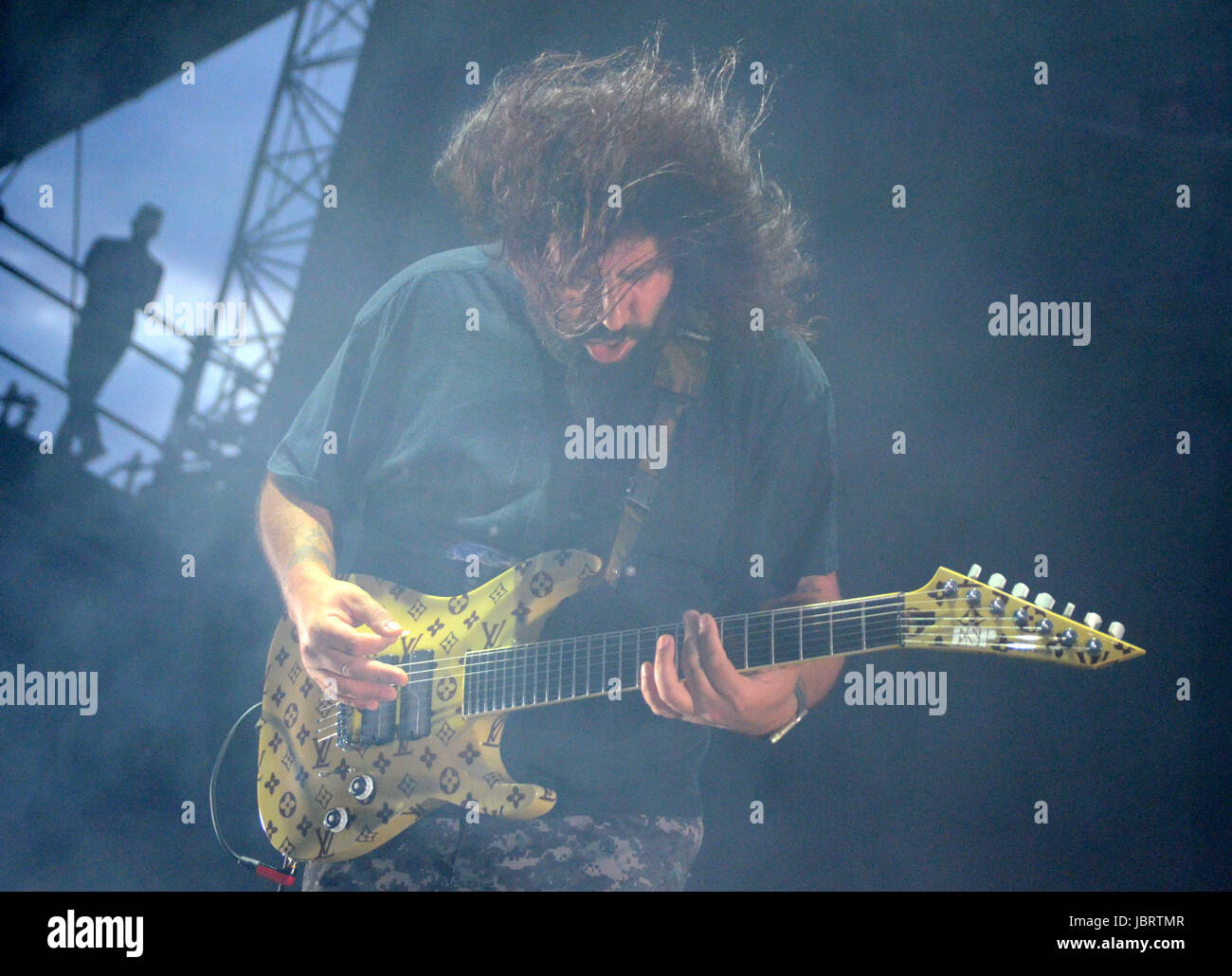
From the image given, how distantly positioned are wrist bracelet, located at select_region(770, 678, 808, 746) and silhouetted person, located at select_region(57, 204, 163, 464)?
5.49ft

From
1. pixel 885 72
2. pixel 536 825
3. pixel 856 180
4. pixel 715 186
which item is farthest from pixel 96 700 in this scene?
pixel 885 72

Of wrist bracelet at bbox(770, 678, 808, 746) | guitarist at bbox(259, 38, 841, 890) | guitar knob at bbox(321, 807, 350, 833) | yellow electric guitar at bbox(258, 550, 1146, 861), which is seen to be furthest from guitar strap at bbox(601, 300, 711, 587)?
guitar knob at bbox(321, 807, 350, 833)

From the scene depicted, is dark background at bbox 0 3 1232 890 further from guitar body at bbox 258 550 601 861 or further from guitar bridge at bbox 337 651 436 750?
guitar bridge at bbox 337 651 436 750

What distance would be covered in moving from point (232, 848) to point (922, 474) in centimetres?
175

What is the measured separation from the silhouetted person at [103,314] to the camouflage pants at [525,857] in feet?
3.88

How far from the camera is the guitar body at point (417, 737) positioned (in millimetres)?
1803

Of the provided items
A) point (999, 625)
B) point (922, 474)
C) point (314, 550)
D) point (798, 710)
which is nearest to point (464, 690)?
point (314, 550)

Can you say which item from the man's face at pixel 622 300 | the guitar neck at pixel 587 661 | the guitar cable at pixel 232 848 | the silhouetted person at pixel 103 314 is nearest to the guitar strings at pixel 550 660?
the guitar neck at pixel 587 661

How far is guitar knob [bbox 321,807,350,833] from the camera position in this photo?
1834mm

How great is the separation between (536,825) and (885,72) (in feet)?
6.00

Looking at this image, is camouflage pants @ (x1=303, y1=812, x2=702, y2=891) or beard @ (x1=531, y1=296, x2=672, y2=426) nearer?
camouflage pants @ (x1=303, y1=812, x2=702, y2=891)

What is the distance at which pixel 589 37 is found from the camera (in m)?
2.21

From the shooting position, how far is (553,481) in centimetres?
196

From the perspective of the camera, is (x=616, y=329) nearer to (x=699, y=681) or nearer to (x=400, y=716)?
(x=699, y=681)
